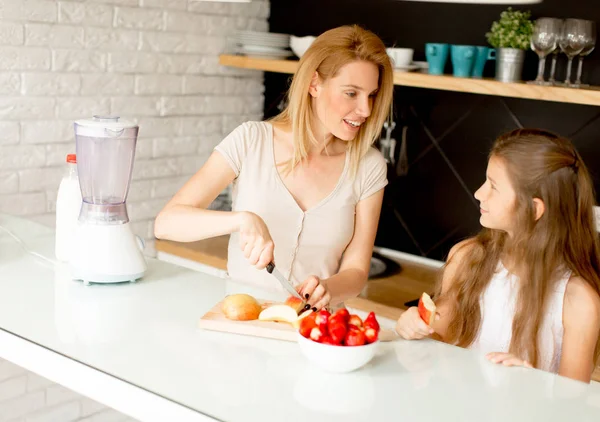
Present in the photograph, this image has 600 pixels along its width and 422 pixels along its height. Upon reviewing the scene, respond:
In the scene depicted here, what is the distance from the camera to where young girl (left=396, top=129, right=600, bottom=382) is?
1957 millimetres

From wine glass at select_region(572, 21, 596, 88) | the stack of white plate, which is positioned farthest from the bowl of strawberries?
the stack of white plate

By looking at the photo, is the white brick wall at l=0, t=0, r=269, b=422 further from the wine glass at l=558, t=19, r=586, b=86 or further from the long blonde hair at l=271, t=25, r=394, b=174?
the wine glass at l=558, t=19, r=586, b=86

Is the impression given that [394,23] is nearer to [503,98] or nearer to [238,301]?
[503,98]

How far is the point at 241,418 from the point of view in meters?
1.33

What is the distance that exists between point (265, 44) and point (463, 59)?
0.93m

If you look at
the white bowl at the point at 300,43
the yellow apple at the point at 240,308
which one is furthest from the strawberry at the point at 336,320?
the white bowl at the point at 300,43

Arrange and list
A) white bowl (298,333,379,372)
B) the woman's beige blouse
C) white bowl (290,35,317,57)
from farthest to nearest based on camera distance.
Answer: white bowl (290,35,317,57), the woman's beige blouse, white bowl (298,333,379,372)

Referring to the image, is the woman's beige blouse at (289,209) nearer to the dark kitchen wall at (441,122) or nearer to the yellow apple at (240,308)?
A: the yellow apple at (240,308)

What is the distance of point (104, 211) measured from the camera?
79.9 inches

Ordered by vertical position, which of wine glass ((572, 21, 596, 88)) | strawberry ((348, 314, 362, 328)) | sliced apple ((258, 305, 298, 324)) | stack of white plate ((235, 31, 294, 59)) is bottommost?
sliced apple ((258, 305, 298, 324))

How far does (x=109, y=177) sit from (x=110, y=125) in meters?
0.18

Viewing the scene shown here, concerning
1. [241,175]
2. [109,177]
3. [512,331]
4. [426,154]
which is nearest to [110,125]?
[109,177]

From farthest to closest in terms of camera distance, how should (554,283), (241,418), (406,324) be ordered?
(554,283), (406,324), (241,418)

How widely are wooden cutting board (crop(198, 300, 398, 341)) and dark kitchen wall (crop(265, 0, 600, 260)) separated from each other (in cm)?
169
